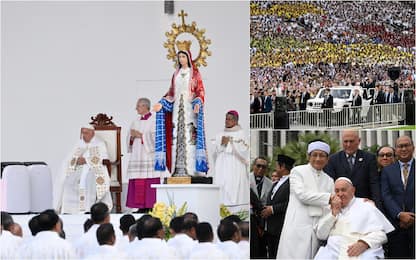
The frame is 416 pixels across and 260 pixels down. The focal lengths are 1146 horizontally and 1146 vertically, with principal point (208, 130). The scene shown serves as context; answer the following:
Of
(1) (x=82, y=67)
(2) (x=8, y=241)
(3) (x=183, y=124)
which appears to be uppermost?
(1) (x=82, y=67)

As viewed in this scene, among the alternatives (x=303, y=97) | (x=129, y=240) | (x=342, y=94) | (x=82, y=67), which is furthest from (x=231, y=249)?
(x=82, y=67)

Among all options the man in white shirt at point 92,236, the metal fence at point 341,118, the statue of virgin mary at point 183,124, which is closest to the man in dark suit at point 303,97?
the metal fence at point 341,118

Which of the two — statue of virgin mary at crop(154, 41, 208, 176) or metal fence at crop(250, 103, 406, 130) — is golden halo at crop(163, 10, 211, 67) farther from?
metal fence at crop(250, 103, 406, 130)

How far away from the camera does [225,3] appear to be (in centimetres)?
1270

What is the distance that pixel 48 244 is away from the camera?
1148cm

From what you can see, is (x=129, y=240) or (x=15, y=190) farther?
(x=15, y=190)

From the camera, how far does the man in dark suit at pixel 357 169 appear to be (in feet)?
37.2

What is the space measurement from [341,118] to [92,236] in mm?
3110

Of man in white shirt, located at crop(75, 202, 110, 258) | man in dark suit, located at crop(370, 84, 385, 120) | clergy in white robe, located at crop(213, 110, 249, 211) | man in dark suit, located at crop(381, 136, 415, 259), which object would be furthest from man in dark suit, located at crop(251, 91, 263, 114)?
man in white shirt, located at crop(75, 202, 110, 258)

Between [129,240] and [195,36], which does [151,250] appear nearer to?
[129,240]

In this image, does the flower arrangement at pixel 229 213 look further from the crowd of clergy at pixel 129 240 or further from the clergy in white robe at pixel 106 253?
the clergy in white robe at pixel 106 253

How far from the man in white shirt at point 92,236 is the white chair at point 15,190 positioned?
681 mm

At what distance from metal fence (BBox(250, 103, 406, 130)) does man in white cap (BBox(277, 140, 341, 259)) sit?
0.95 metres

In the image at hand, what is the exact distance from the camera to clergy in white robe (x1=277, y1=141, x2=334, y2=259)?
37.3 feet
